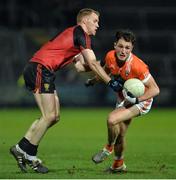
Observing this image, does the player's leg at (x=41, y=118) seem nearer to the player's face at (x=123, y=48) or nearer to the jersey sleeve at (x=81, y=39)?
the jersey sleeve at (x=81, y=39)

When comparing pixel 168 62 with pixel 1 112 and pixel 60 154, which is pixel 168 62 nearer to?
pixel 1 112

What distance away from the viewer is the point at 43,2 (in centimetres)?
3177

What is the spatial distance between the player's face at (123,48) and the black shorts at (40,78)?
0.98 metres

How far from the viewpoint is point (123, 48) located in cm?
1170

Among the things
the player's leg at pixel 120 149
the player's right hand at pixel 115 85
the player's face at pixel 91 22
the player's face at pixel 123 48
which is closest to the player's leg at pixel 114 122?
the player's leg at pixel 120 149

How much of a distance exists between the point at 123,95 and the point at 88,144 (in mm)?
5386

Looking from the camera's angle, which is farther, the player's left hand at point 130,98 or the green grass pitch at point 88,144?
the green grass pitch at point 88,144

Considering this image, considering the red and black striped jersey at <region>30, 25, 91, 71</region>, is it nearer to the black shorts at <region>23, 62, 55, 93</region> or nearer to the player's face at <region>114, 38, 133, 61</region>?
the black shorts at <region>23, 62, 55, 93</region>

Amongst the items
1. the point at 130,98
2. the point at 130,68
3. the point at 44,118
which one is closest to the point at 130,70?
the point at 130,68

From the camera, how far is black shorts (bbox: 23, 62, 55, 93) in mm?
11727

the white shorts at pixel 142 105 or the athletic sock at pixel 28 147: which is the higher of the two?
the white shorts at pixel 142 105

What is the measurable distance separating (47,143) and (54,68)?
18.3ft

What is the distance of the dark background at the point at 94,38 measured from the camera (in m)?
28.3

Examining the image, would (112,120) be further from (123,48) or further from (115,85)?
(123,48)
